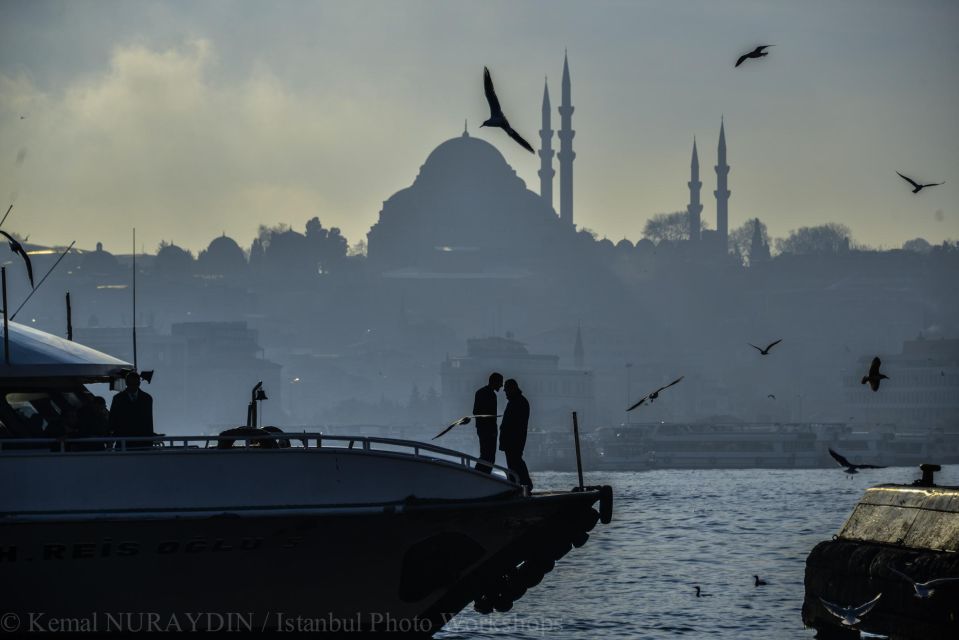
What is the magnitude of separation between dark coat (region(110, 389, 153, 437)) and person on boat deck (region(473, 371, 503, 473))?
8.86ft

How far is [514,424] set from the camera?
18906mm

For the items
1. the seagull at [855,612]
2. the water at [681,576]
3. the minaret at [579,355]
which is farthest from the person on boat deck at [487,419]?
the minaret at [579,355]

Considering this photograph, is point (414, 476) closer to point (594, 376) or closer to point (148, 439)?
point (148, 439)

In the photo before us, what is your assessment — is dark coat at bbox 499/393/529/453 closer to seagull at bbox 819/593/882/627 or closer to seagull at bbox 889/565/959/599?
seagull at bbox 819/593/882/627

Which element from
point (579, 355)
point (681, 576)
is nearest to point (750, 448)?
point (579, 355)

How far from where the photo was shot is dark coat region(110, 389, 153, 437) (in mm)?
18469

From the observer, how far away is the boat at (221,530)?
17.7 metres

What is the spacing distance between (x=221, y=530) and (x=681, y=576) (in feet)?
63.1

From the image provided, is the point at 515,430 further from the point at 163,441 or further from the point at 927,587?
the point at 927,587

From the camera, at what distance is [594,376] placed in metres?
187

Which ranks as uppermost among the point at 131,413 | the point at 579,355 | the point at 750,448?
the point at 579,355

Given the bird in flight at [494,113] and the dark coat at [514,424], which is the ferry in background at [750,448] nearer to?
the dark coat at [514,424]

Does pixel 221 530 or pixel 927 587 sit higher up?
pixel 221 530

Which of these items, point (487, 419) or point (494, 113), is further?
point (487, 419)
